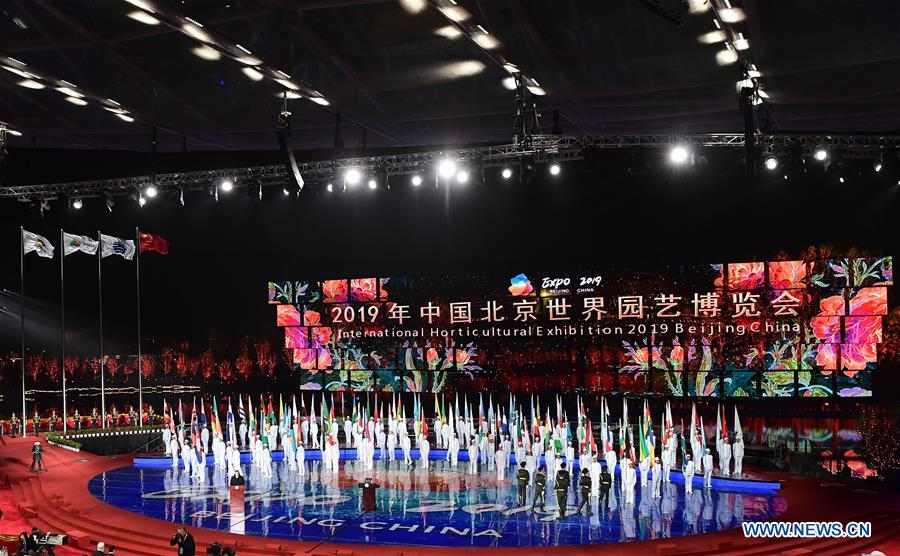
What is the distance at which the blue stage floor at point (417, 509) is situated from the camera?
13.4 meters

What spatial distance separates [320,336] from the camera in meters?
30.9

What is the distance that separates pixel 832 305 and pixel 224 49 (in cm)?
2088

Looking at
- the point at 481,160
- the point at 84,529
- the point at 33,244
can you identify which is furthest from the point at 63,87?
the point at 481,160

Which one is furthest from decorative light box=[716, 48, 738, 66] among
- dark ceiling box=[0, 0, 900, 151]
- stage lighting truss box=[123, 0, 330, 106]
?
stage lighting truss box=[123, 0, 330, 106]

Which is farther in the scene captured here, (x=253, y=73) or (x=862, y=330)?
(x=862, y=330)

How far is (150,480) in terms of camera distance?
63.5 feet

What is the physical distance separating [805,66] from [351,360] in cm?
2074

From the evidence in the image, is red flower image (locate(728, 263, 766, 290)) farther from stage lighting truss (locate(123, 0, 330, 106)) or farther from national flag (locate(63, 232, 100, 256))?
national flag (locate(63, 232, 100, 256))

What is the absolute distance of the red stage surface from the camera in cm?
1222

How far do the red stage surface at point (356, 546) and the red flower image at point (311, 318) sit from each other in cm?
1242

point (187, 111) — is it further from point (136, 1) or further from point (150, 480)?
point (150, 480)

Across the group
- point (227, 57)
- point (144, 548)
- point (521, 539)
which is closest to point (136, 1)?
point (227, 57)

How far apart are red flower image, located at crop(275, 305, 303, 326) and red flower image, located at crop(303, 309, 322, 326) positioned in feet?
0.72

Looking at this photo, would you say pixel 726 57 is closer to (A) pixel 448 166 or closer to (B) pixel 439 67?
(B) pixel 439 67
